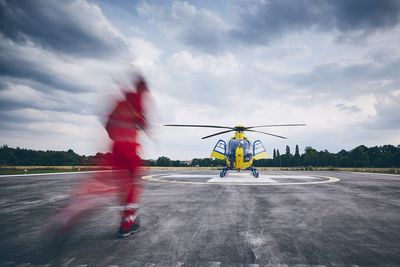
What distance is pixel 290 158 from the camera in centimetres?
11775

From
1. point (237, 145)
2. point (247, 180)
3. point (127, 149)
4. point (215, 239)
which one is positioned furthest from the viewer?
point (237, 145)

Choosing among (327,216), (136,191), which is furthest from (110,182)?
(327,216)

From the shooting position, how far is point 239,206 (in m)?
6.31

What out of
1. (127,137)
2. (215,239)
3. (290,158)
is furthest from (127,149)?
(290,158)

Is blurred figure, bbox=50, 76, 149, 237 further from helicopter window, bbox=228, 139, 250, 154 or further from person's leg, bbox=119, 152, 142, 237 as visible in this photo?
helicopter window, bbox=228, 139, 250, 154

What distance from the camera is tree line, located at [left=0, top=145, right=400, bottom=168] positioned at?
84713 mm

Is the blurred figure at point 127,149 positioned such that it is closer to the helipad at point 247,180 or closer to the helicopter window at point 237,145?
the helipad at point 247,180

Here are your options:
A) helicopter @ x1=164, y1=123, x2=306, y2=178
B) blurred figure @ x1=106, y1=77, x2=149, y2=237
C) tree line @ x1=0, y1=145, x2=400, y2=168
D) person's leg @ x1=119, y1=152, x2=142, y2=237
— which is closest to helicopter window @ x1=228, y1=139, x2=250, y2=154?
helicopter @ x1=164, y1=123, x2=306, y2=178

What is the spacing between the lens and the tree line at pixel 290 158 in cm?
8471

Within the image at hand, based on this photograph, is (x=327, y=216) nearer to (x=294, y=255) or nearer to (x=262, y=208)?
(x=262, y=208)

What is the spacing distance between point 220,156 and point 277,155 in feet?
352

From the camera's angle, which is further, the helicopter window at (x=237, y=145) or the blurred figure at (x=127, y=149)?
the helicopter window at (x=237, y=145)

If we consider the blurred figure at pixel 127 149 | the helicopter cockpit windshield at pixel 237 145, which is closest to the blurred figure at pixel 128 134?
the blurred figure at pixel 127 149

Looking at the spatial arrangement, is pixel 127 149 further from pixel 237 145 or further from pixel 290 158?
pixel 290 158
